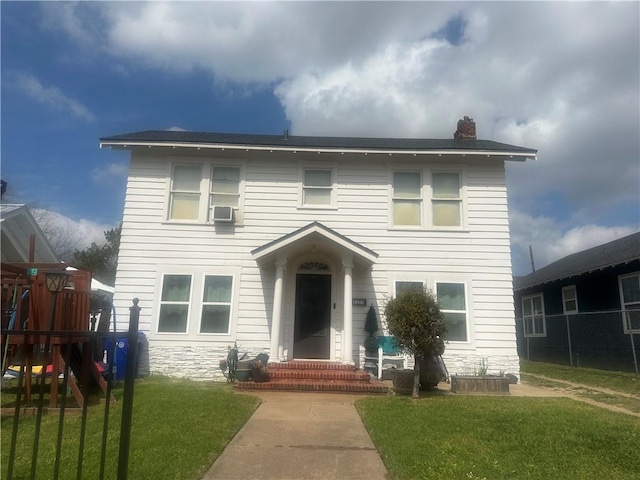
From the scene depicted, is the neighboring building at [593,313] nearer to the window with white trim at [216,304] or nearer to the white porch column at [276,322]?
the white porch column at [276,322]

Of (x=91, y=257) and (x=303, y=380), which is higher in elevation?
(x=91, y=257)

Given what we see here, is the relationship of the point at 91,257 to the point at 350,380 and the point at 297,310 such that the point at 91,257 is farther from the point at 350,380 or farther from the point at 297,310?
the point at 350,380

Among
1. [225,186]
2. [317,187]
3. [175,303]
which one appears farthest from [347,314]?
[225,186]

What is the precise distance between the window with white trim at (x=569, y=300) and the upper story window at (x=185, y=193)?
48.7ft

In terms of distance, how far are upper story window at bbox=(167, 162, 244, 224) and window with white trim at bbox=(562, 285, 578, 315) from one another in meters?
13.8

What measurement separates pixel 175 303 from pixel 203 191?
313cm

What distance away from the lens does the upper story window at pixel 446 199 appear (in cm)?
1190

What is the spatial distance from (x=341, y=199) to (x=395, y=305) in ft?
13.7

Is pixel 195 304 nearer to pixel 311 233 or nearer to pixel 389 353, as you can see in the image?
pixel 311 233

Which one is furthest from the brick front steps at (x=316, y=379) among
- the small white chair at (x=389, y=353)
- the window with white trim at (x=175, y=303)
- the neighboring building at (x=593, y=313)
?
the neighboring building at (x=593, y=313)

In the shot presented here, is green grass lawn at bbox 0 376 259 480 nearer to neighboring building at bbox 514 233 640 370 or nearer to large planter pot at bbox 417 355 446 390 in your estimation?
large planter pot at bbox 417 355 446 390

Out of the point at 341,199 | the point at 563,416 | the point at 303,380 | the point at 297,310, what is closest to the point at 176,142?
the point at 341,199

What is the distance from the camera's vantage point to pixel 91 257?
35.9m

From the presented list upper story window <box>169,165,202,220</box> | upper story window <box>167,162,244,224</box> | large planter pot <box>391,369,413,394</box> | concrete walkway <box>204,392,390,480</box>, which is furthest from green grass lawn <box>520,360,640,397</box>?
upper story window <box>169,165,202,220</box>
